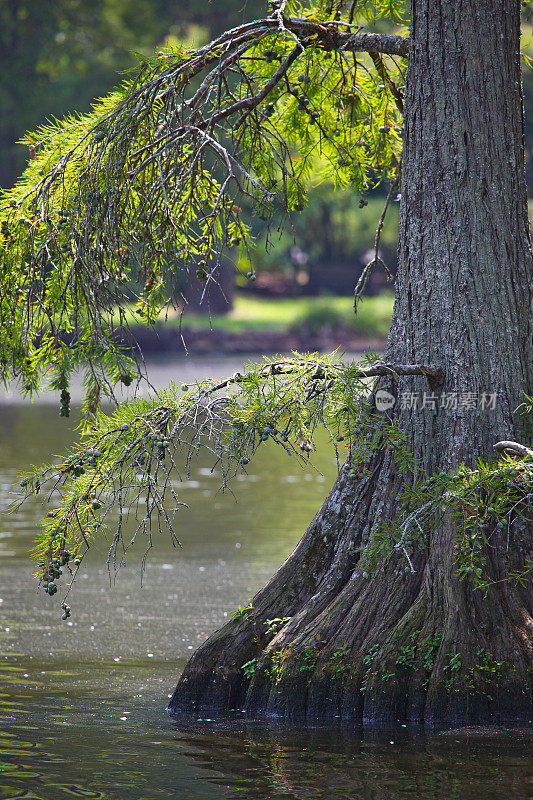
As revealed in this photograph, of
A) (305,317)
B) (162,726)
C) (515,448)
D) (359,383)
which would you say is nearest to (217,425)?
(359,383)

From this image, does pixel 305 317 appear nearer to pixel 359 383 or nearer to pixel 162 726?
pixel 162 726

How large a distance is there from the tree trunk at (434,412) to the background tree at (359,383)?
0.01 metres

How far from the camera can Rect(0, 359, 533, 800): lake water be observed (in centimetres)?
583

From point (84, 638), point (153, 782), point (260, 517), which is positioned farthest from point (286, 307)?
point (153, 782)

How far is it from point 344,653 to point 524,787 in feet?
4.99

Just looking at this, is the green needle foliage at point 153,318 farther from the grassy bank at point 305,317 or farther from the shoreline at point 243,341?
the shoreline at point 243,341

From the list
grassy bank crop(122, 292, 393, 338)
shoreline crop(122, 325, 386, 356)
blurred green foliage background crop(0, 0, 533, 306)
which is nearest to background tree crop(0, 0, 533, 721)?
grassy bank crop(122, 292, 393, 338)

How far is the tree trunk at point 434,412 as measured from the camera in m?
6.84

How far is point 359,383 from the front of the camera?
648 centimetres

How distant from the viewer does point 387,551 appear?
21.6 ft

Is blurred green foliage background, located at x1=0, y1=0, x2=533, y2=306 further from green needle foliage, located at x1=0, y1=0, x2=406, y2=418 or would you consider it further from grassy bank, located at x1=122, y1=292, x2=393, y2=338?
green needle foliage, located at x1=0, y1=0, x2=406, y2=418

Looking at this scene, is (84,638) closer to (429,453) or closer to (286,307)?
(429,453)

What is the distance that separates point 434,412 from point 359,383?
0.84 metres

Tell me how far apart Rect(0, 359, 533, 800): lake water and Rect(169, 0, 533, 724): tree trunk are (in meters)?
0.34
